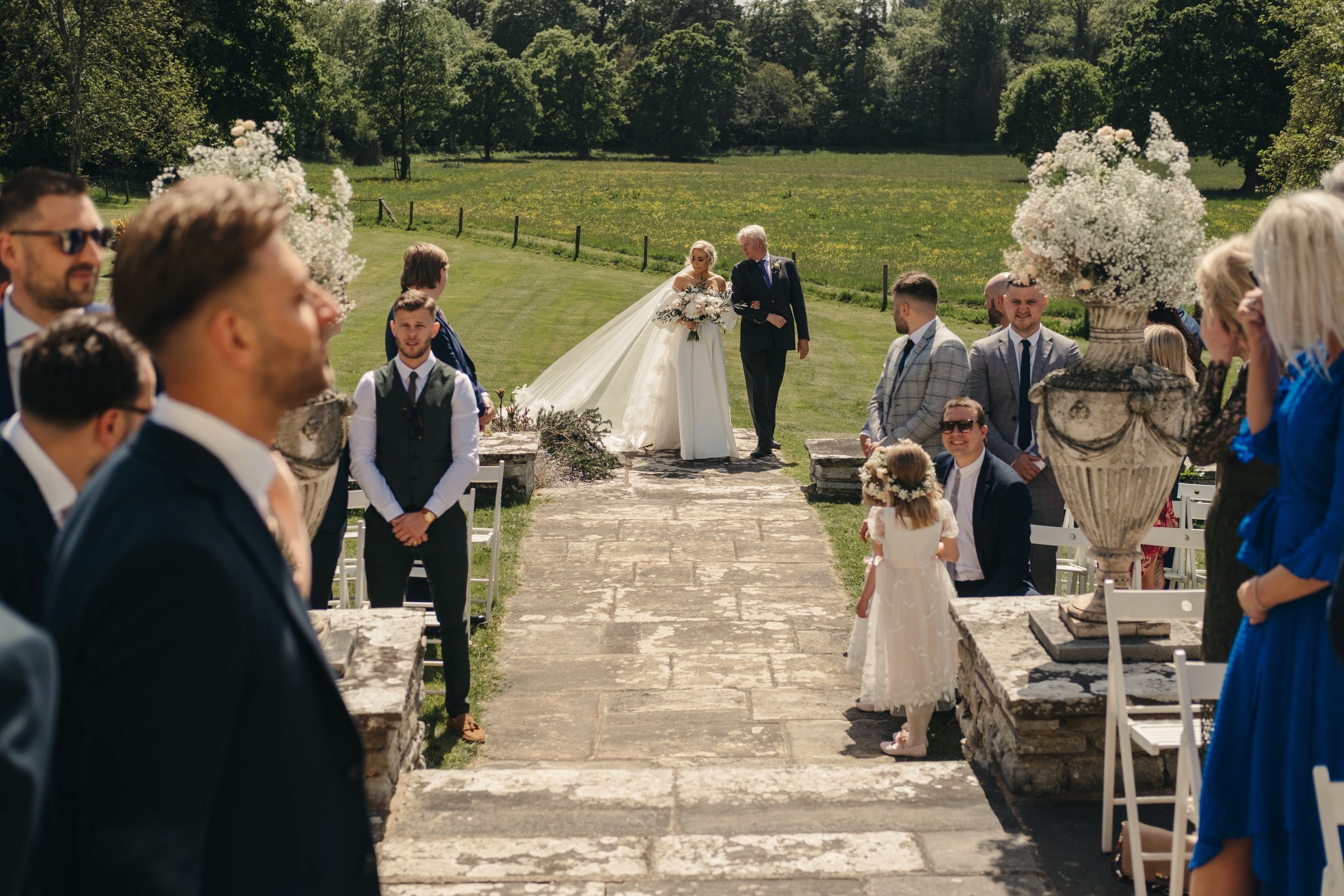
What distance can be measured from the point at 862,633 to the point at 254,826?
4.92 metres

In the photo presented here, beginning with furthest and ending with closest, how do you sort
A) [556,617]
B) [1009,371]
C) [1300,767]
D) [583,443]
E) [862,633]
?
[583,443] < [556,617] < [1009,371] < [862,633] < [1300,767]

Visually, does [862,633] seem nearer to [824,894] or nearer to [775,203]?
[824,894]

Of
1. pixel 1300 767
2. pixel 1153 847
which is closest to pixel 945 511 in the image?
pixel 1153 847

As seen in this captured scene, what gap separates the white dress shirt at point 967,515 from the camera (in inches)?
241

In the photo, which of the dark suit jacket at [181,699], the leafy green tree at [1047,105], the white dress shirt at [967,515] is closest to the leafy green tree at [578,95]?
the leafy green tree at [1047,105]

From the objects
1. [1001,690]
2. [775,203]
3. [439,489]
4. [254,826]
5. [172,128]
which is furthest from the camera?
[775,203]

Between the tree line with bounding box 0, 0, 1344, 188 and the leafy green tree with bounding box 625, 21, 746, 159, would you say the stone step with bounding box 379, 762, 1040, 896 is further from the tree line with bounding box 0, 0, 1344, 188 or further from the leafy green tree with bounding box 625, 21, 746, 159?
the leafy green tree with bounding box 625, 21, 746, 159

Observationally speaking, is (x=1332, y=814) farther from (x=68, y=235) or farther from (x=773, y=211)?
(x=773, y=211)

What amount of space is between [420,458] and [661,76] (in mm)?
82127

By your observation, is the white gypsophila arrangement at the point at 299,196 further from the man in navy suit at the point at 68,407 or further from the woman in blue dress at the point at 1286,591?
the woman in blue dress at the point at 1286,591

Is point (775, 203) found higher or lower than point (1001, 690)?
higher

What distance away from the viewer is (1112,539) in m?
4.78

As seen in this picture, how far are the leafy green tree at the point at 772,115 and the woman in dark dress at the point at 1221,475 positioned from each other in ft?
283

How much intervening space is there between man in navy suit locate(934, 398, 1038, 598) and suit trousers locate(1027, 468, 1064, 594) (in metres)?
0.67
